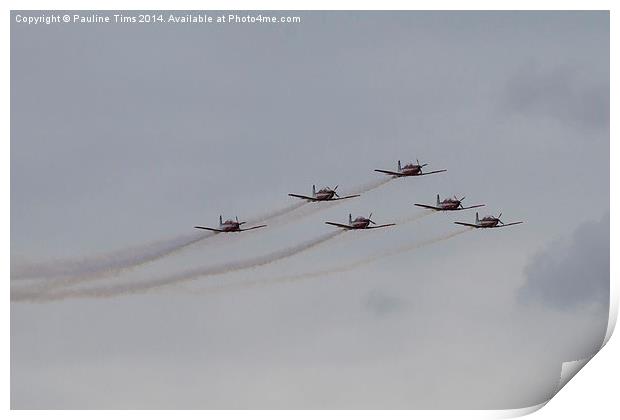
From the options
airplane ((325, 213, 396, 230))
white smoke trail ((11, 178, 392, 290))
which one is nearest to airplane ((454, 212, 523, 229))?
airplane ((325, 213, 396, 230))

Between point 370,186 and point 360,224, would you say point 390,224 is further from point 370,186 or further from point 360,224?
point 370,186

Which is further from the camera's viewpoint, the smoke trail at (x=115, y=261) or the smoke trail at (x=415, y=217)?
the smoke trail at (x=415, y=217)

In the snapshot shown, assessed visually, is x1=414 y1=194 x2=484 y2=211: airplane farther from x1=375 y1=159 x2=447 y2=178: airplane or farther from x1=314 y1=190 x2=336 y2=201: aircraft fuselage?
x1=314 y1=190 x2=336 y2=201: aircraft fuselage

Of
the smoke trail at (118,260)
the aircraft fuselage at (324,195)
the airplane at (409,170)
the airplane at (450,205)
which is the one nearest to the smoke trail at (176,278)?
the smoke trail at (118,260)

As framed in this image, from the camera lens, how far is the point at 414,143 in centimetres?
1505

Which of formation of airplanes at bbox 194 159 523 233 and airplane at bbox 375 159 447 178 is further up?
airplane at bbox 375 159 447 178

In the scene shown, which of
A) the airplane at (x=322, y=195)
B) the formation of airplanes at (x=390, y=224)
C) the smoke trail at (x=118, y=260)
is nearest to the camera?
the smoke trail at (x=118, y=260)

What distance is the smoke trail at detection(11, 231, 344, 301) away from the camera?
14.9 m

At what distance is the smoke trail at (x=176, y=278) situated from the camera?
14914 millimetres

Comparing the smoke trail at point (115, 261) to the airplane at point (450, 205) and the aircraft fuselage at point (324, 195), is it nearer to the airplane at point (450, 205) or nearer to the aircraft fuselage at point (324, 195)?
the aircraft fuselage at point (324, 195)

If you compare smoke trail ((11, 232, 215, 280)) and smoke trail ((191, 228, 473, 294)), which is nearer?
smoke trail ((11, 232, 215, 280))

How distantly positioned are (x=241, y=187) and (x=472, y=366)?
3831 mm

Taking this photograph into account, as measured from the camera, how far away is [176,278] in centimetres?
1503
